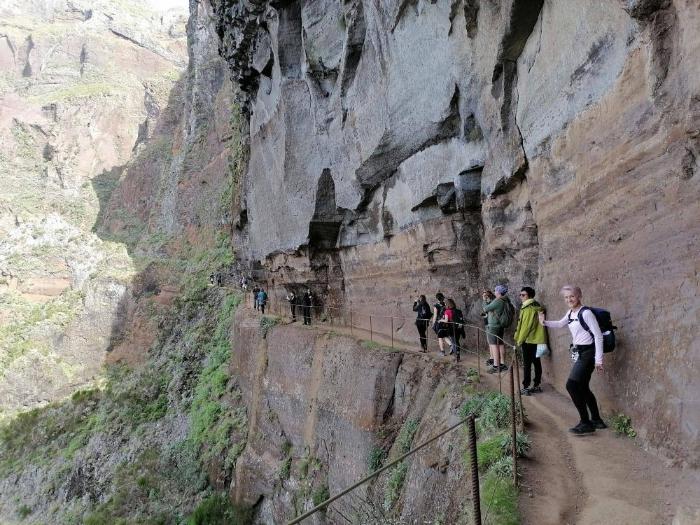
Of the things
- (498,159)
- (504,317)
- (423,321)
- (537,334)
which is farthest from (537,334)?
(423,321)

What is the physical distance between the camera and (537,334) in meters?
6.43

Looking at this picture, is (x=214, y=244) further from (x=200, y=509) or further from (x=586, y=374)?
(x=586, y=374)

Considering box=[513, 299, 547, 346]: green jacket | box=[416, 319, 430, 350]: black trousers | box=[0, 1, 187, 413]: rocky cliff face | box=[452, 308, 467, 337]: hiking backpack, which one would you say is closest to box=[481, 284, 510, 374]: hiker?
box=[513, 299, 547, 346]: green jacket

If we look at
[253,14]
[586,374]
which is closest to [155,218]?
[253,14]

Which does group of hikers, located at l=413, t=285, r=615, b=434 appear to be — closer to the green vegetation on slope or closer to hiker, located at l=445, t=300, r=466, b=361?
hiker, located at l=445, t=300, r=466, b=361

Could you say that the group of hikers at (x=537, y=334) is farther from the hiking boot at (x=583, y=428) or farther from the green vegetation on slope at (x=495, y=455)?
the green vegetation on slope at (x=495, y=455)

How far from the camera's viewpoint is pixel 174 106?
2258 inches

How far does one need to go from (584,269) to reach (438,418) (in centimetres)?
282

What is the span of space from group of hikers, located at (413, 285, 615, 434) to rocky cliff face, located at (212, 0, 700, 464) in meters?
0.32

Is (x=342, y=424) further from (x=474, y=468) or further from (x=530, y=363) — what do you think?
(x=474, y=468)

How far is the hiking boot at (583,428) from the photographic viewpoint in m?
4.95

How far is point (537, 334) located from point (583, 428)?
64.8 inches

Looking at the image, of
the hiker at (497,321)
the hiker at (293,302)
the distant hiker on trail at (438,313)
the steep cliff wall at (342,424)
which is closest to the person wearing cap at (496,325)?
the hiker at (497,321)

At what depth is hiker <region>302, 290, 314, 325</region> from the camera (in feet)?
49.6
